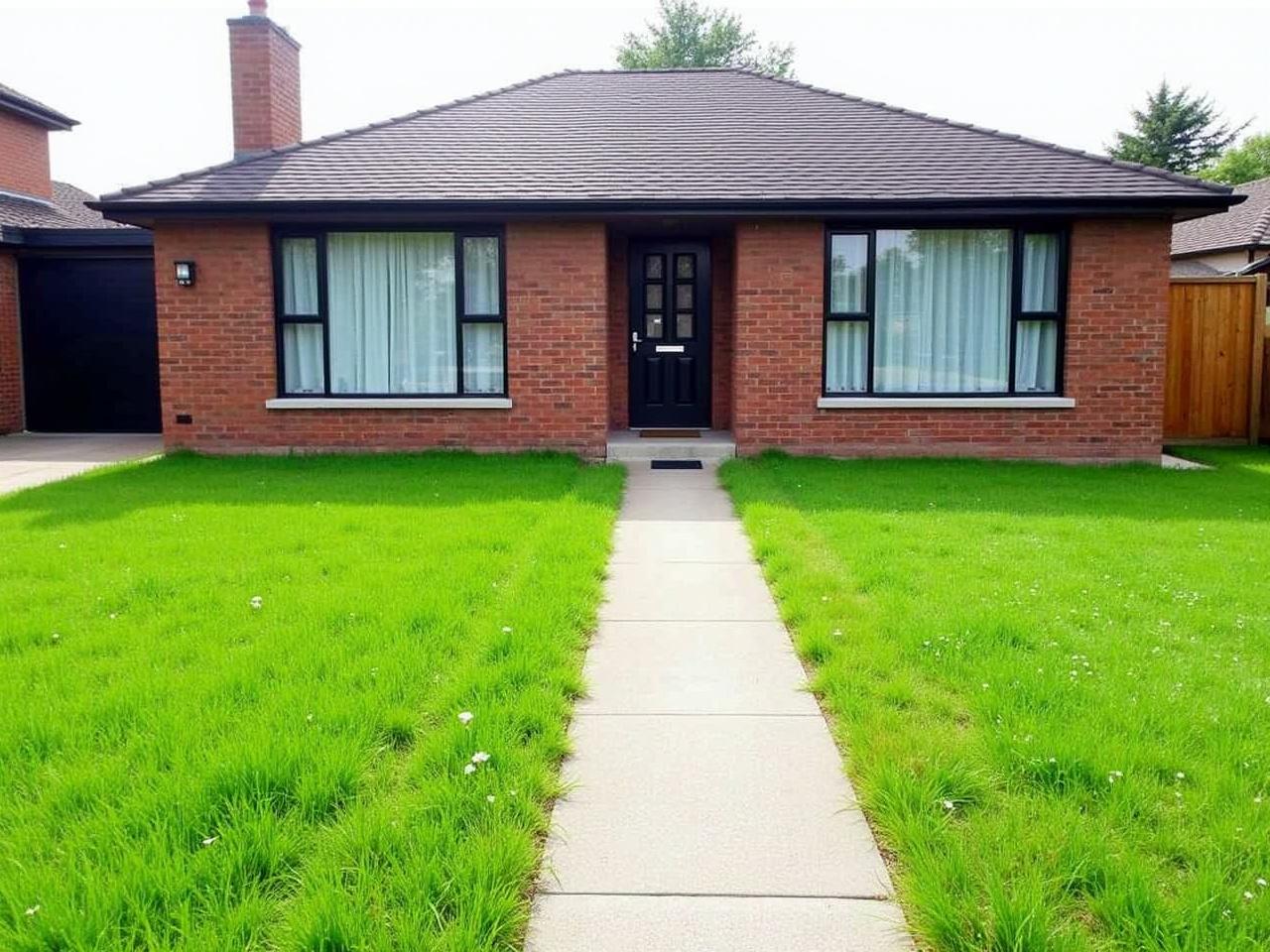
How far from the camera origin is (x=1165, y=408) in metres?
13.5

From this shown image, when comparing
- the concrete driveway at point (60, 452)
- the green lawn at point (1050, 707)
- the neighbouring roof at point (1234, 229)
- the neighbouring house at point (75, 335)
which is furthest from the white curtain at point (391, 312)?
the neighbouring roof at point (1234, 229)

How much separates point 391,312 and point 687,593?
6935 mm

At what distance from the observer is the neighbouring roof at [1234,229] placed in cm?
2106

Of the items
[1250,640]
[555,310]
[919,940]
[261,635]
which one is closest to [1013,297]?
[555,310]

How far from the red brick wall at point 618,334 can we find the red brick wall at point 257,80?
15.4ft

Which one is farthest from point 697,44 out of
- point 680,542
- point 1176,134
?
point 680,542

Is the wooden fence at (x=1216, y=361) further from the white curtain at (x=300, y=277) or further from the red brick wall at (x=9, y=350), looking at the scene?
the red brick wall at (x=9, y=350)

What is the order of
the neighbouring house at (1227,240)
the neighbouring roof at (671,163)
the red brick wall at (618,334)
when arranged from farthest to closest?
the neighbouring house at (1227,240), the red brick wall at (618,334), the neighbouring roof at (671,163)

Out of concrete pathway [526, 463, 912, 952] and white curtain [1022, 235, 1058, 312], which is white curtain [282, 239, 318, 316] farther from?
white curtain [1022, 235, 1058, 312]

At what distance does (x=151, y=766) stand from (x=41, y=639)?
6.00 feet

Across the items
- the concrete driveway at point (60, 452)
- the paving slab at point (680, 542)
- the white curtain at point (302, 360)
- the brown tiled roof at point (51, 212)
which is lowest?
the paving slab at point (680, 542)

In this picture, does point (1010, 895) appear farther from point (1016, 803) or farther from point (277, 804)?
point (277, 804)

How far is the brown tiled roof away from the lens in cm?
1698

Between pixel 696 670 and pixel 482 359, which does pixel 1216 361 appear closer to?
pixel 482 359
